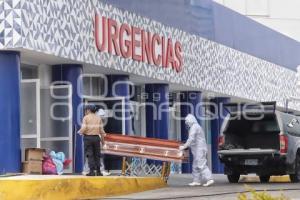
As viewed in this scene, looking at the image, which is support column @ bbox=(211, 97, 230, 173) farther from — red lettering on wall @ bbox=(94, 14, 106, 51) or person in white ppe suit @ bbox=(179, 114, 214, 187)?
person in white ppe suit @ bbox=(179, 114, 214, 187)

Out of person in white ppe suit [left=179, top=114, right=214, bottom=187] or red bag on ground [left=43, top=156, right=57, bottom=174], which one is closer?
person in white ppe suit [left=179, top=114, right=214, bottom=187]

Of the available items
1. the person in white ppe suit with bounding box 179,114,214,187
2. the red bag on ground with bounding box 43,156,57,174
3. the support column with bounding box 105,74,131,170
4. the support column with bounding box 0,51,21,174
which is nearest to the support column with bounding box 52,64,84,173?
the red bag on ground with bounding box 43,156,57,174

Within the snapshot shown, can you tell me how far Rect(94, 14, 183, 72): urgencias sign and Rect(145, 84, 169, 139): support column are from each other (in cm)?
94

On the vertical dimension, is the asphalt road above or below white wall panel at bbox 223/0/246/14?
below

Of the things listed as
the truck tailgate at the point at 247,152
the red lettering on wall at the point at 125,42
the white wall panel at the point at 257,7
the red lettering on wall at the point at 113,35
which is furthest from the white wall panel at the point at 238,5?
the truck tailgate at the point at 247,152

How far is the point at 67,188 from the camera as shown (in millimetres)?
15438

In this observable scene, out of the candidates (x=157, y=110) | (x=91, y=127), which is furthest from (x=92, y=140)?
(x=157, y=110)

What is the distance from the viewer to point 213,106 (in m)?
35.0

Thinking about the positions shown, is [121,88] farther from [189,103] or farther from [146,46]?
[189,103]

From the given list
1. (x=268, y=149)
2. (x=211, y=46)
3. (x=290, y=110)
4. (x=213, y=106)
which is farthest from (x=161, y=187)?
(x=290, y=110)

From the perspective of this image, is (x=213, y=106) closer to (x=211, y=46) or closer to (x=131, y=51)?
(x=211, y=46)

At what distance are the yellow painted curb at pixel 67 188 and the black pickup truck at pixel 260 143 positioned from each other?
326cm

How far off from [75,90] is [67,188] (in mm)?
7657

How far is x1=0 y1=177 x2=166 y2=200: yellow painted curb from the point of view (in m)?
14.7
